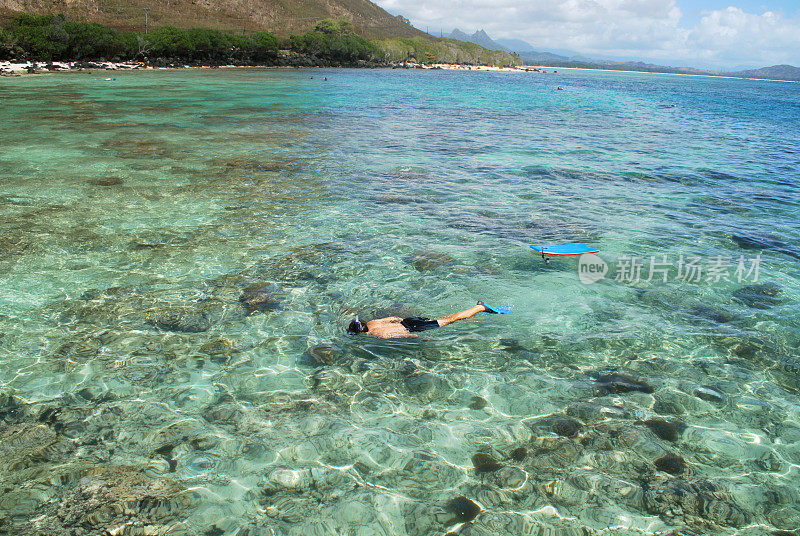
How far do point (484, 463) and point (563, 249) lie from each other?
7.98 m

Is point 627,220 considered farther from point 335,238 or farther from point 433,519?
point 433,519

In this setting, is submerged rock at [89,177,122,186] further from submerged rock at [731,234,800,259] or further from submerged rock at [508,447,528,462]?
submerged rock at [731,234,800,259]

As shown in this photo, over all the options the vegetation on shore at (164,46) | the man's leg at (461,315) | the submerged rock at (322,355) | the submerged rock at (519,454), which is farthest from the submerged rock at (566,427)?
the vegetation on shore at (164,46)

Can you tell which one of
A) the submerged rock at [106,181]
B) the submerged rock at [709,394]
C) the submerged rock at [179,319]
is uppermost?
the submerged rock at [106,181]

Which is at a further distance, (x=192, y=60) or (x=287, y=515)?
(x=192, y=60)

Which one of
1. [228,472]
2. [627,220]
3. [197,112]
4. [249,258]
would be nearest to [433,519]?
[228,472]

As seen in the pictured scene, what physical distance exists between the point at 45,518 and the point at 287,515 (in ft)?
8.61

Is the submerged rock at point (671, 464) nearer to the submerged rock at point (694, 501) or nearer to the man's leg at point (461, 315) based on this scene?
the submerged rock at point (694, 501)

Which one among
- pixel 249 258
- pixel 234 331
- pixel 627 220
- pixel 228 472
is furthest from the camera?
pixel 627 220

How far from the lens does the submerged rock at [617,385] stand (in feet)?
25.9

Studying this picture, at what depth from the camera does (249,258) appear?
40.4 ft

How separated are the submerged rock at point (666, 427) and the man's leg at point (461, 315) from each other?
368 cm

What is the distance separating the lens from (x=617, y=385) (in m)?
8.04

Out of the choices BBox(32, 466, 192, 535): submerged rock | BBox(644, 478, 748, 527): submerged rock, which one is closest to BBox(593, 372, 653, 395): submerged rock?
BBox(644, 478, 748, 527): submerged rock
